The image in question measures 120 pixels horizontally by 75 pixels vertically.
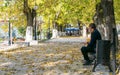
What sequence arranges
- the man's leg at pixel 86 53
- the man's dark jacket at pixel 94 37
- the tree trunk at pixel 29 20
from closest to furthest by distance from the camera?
the man's dark jacket at pixel 94 37, the man's leg at pixel 86 53, the tree trunk at pixel 29 20

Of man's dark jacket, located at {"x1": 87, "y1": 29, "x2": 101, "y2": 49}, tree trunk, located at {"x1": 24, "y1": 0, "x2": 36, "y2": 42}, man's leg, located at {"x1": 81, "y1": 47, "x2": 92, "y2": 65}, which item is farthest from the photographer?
tree trunk, located at {"x1": 24, "y1": 0, "x2": 36, "y2": 42}

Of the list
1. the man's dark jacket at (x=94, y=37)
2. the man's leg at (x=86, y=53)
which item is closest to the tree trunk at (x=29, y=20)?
the man's leg at (x=86, y=53)

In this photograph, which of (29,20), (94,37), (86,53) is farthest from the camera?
(29,20)

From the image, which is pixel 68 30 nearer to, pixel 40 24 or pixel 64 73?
pixel 40 24

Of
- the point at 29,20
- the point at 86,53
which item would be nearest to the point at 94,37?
the point at 86,53

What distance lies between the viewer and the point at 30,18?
38156 millimetres

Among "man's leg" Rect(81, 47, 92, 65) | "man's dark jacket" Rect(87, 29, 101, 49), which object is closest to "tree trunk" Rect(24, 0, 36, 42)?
"man's leg" Rect(81, 47, 92, 65)

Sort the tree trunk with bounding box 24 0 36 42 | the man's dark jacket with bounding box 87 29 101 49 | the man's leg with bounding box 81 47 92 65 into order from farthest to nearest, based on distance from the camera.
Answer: the tree trunk with bounding box 24 0 36 42 < the man's leg with bounding box 81 47 92 65 < the man's dark jacket with bounding box 87 29 101 49

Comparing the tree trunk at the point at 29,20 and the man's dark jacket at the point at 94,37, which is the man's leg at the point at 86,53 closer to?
the man's dark jacket at the point at 94,37

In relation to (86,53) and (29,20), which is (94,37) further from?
(29,20)

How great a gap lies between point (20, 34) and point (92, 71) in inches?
2786

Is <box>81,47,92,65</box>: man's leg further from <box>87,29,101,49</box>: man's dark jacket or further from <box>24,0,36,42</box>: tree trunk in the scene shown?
<box>24,0,36,42</box>: tree trunk

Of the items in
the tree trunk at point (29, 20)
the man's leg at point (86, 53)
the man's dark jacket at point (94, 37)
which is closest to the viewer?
the man's dark jacket at point (94, 37)

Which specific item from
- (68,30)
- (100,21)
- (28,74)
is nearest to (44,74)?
(28,74)
